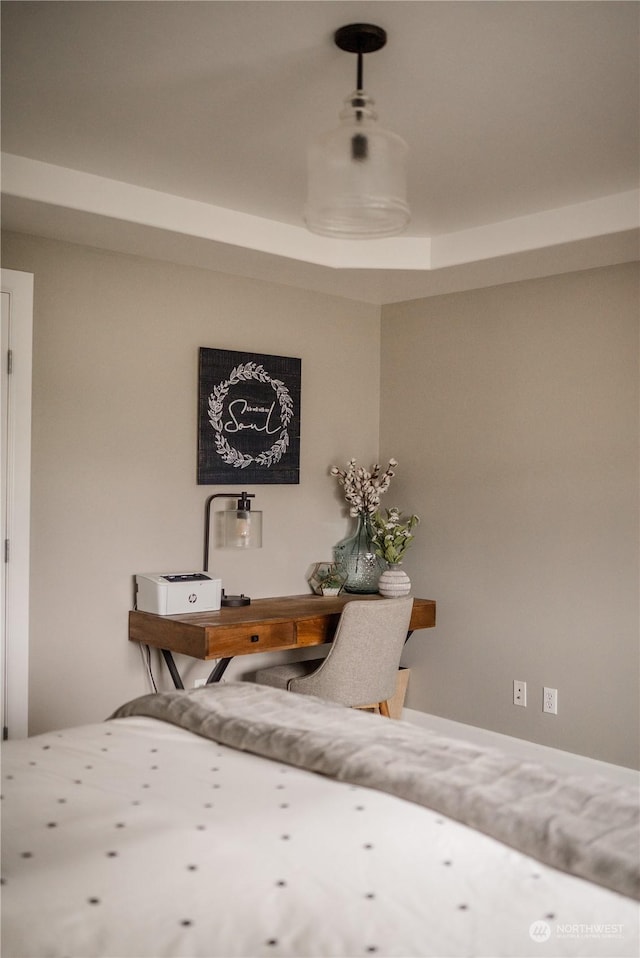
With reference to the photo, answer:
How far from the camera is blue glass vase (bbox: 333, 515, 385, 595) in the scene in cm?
465

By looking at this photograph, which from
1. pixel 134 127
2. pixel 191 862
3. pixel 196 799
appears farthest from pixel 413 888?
pixel 134 127

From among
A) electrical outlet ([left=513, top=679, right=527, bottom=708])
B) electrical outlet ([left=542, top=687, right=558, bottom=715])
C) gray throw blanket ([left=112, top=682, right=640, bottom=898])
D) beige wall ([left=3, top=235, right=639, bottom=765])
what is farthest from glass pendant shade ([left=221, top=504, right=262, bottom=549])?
gray throw blanket ([left=112, top=682, right=640, bottom=898])

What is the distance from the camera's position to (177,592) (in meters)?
3.84

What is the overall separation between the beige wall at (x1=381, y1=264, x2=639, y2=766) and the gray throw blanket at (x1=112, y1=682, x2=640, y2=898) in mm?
2001

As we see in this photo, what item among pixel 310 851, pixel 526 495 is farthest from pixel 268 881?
pixel 526 495

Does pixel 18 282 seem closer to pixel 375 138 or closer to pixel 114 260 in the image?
pixel 114 260

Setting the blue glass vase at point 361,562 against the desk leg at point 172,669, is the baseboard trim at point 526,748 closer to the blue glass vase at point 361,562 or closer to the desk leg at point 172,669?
the blue glass vase at point 361,562

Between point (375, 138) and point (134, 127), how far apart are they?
1099 mm

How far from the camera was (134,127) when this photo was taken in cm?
294

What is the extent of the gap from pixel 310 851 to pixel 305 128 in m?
2.31

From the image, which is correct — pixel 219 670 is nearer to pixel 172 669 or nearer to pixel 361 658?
pixel 172 669

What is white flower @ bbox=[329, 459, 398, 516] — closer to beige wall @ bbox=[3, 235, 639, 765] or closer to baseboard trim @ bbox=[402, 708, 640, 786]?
beige wall @ bbox=[3, 235, 639, 765]

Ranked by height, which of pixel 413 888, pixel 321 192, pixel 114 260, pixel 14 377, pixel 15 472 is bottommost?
pixel 413 888
